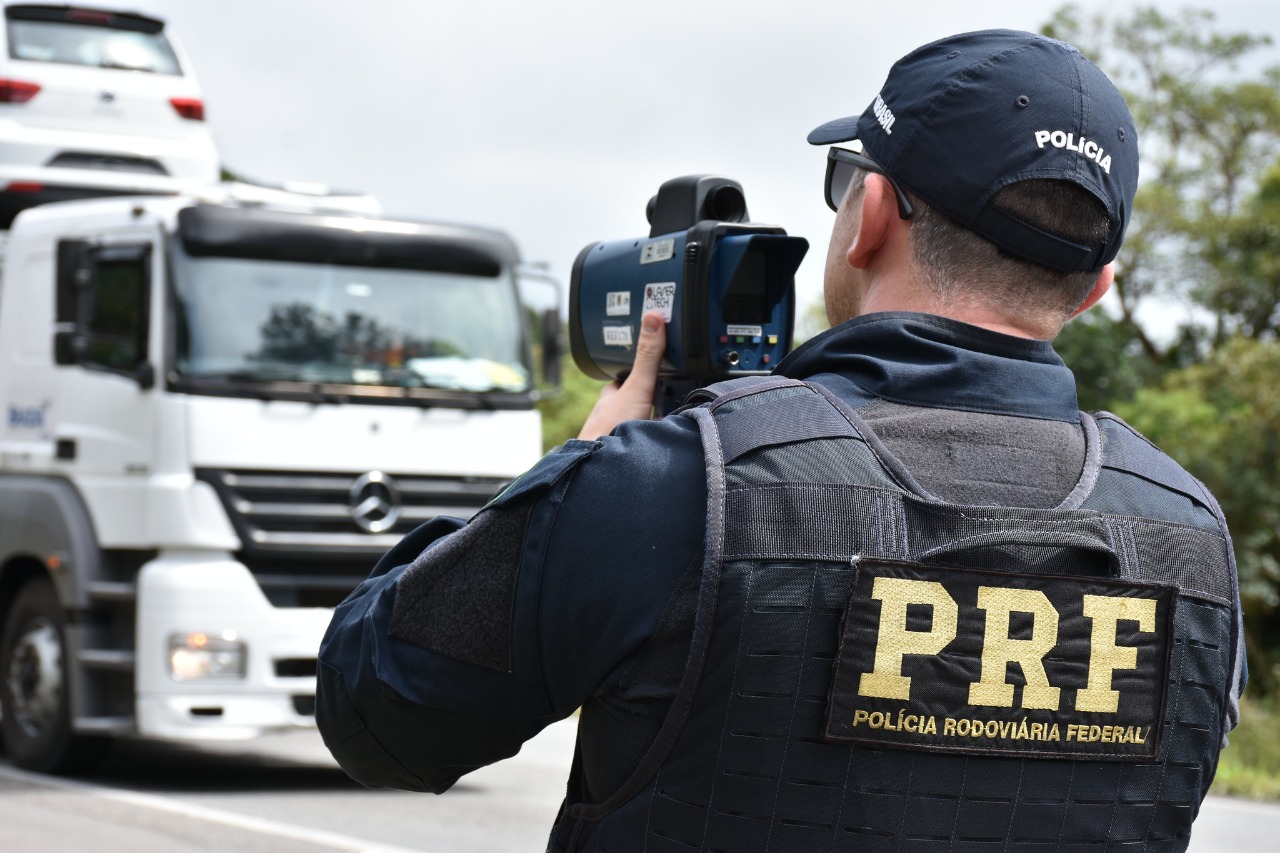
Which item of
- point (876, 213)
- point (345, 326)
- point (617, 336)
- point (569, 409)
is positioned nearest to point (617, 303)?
point (617, 336)

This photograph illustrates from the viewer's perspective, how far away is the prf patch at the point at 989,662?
156 centimetres

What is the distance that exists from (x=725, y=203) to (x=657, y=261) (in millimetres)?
128

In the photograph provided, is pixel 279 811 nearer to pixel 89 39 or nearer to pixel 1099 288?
pixel 89 39

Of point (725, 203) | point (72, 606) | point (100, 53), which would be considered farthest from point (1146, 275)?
point (725, 203)

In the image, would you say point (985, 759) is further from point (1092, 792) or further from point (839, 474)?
point (839, 474)

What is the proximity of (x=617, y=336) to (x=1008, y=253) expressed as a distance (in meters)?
0.75

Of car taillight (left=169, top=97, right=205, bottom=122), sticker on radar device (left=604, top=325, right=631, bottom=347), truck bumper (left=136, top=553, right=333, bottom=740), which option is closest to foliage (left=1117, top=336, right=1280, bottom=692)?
car taillight (left=169, top=97, right=205, bottom=122)

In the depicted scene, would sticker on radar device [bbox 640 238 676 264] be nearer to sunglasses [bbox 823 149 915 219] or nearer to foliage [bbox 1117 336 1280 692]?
sunglasses [bbox 823 149 915 219]

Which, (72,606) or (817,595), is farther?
(72,606)

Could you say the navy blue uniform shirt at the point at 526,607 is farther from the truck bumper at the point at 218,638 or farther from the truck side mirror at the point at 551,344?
the truck side mirror at the point at 551,344

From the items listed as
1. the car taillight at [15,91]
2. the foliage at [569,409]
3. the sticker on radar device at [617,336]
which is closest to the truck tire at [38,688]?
the car taillight at [15,91]

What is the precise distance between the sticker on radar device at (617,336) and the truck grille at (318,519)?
5.62 meters

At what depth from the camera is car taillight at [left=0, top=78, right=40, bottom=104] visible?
32.1 ft

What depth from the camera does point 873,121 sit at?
1.77 m
